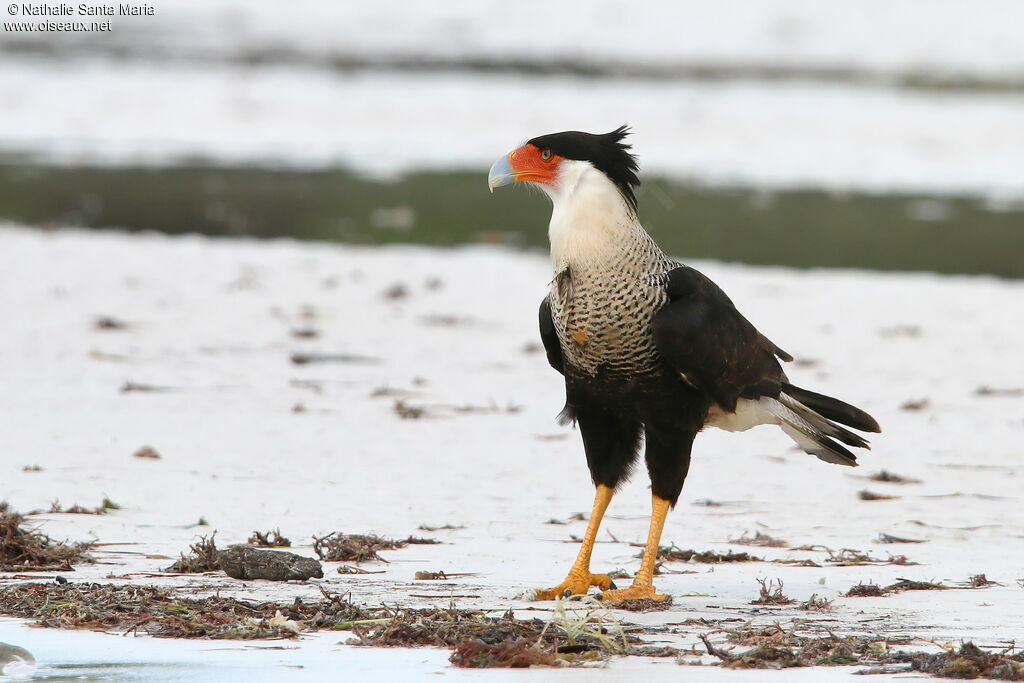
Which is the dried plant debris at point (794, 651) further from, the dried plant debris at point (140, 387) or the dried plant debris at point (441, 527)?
the dried plant debris at point (140, 387)

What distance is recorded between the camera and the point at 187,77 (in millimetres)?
27625

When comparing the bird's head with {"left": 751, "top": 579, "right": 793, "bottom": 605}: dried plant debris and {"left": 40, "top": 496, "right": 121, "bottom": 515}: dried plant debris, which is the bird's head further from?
{"left": 40, "top": 496, "right": 121, "bottom": 515}: dried plant debris

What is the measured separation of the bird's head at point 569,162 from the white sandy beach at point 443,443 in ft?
4.40

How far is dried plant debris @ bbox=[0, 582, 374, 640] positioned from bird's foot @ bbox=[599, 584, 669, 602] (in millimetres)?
886

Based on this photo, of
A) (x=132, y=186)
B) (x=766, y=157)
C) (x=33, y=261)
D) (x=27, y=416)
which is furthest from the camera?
(x=766, y=157)

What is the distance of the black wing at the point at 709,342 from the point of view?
5.34 m

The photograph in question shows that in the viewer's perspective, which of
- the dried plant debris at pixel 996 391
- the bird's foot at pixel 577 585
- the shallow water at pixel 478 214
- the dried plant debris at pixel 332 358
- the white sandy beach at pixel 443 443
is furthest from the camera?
the shallow water at pixel 478 214

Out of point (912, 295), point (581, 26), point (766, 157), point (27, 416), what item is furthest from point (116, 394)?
point (581, 26)

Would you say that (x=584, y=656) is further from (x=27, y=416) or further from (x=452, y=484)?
(x=27, y=416)

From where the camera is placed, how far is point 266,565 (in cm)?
514

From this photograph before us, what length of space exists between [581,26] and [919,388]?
2591cm

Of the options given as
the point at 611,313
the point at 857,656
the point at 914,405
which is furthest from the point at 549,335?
the point at 914,405

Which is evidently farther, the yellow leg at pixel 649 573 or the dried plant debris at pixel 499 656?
the yellow leg at pixel 649 573

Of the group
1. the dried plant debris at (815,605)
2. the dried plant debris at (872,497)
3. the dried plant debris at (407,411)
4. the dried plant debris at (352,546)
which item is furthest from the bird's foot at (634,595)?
the dried plant debris at (407,411)
